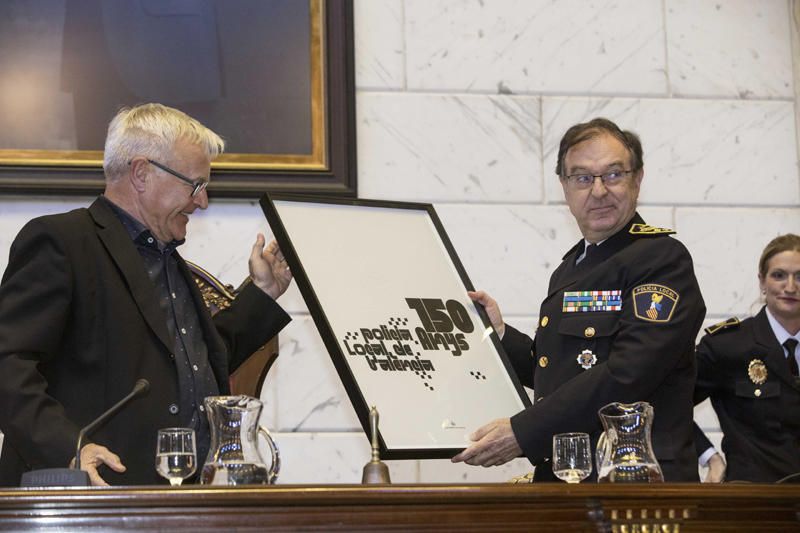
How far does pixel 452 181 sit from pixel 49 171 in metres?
1.55

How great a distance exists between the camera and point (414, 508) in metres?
1.85

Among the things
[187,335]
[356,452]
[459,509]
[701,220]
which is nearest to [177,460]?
[459,509]

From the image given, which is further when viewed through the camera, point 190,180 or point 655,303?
point 190,180

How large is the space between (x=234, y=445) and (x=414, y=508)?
0.41m

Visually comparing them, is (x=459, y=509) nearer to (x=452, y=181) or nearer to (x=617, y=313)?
(x=617, y=313)

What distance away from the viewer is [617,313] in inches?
115

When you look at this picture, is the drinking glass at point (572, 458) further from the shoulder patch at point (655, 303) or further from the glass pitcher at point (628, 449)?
the shoulder patch at point (655, 303)

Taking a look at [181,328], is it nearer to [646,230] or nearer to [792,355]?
[646,230]

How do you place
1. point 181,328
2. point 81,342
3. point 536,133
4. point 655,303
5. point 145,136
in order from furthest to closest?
point 536,133, point 145,136, point 181,328, point 655,303, point 81,342

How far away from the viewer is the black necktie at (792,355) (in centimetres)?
387

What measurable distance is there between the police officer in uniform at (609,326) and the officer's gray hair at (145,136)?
1.05m

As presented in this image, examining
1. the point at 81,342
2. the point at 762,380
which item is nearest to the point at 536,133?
the point at 762,380

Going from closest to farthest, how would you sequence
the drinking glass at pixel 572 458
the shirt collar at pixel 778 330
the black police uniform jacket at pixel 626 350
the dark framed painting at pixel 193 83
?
the drinking glass at pixel 572 458
the black police uniform jacket at pixel 626 350
the shirt collar at pixel 778 330
the dark framed painting at pixel 193 83

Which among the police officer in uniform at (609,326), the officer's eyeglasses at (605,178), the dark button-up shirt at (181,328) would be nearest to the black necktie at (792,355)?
the police officer in uniform at (609,326)
